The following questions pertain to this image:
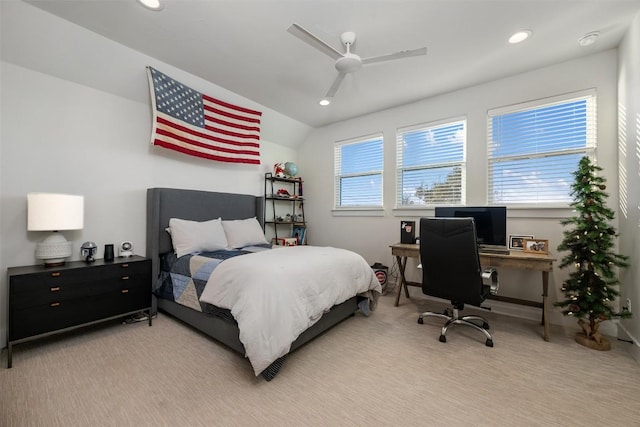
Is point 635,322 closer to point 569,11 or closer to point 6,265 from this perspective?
point 569,11

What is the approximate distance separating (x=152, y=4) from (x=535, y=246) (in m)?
4.25

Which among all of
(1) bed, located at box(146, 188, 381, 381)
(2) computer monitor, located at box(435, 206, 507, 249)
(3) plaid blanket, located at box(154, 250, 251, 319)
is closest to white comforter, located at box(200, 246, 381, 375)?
(1) bed, located at box(146, 188, 381, 381)

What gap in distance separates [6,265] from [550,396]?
4371mm

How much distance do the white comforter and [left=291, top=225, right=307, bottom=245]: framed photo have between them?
89.9 inches

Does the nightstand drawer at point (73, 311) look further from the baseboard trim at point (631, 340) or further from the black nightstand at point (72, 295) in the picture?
the baseboard trim at point (631, 340)

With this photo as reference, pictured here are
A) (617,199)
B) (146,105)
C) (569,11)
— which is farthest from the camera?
(146,105)

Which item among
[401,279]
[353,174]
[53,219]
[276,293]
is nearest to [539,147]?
[401,279]

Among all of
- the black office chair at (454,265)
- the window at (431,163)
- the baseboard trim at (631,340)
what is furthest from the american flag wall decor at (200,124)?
the baseboard trim at (631,340)

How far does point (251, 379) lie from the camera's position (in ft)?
6.06

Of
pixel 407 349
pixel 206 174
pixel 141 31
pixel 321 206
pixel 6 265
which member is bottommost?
pixel 407 349

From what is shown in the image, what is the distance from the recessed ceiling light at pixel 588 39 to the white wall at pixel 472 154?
13.3 inches

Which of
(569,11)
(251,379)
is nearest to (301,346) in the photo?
(251,379)

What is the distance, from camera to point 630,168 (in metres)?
2.36

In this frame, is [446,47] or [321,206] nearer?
[446,47]
